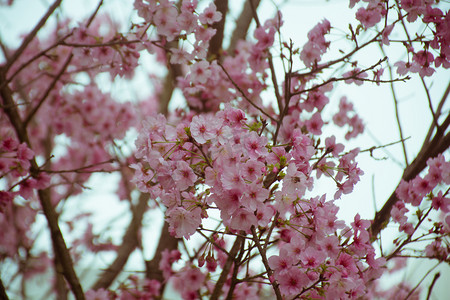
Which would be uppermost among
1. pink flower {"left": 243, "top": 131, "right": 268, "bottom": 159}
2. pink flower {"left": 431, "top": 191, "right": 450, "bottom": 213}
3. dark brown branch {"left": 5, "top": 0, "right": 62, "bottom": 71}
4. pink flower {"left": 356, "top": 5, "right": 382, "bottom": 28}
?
dark brown branch {"left": 5, "top": 0, "right": 62, "bottom": 71}

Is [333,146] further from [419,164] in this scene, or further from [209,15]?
[209,15]

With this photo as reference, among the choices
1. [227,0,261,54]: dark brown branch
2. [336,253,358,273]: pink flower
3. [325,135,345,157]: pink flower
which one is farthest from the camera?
[227,0,261,54]: dark brown branch

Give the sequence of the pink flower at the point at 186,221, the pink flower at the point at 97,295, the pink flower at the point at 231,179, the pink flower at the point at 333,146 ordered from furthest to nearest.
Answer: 1. the pink flower at the point at 97,295
2. the pink flower at the point at 333,146
3. the pink flower at the point at 186,221
4. the pink flower at the point at 231,179

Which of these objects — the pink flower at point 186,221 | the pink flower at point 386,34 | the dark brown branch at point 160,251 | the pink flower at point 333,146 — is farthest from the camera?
the dark brown branch at point 160,251

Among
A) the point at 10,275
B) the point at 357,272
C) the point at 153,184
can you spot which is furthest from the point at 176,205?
the point at 10,275

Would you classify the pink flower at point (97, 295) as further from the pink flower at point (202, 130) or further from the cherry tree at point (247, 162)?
the pink flower at point (202, 130)

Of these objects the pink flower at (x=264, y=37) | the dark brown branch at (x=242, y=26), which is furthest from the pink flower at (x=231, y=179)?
the dark brown branch at (x=242, y=26)

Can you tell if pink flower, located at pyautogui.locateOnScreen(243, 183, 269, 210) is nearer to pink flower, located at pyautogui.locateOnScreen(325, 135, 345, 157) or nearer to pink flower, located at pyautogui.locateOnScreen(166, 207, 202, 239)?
pink flower, located at pyautogui.locateOnScreen(166, 207, 202, 239)

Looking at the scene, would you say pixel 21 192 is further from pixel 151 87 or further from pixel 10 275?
pixel 151 87

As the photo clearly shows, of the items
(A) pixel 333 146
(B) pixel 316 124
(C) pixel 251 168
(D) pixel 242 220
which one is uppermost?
(B) pixel 316 124

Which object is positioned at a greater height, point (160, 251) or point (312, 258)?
point (160, 251)

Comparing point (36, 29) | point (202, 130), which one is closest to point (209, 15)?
point (202, 130)

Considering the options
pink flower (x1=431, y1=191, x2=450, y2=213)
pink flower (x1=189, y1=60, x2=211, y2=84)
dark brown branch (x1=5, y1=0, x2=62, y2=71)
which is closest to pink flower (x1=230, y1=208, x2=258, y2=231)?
pink flower (x1=431, y1=191, x2=450, y2=213)

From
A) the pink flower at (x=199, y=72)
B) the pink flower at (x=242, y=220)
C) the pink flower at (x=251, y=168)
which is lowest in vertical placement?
the pink flower at (x=242, y=220)
